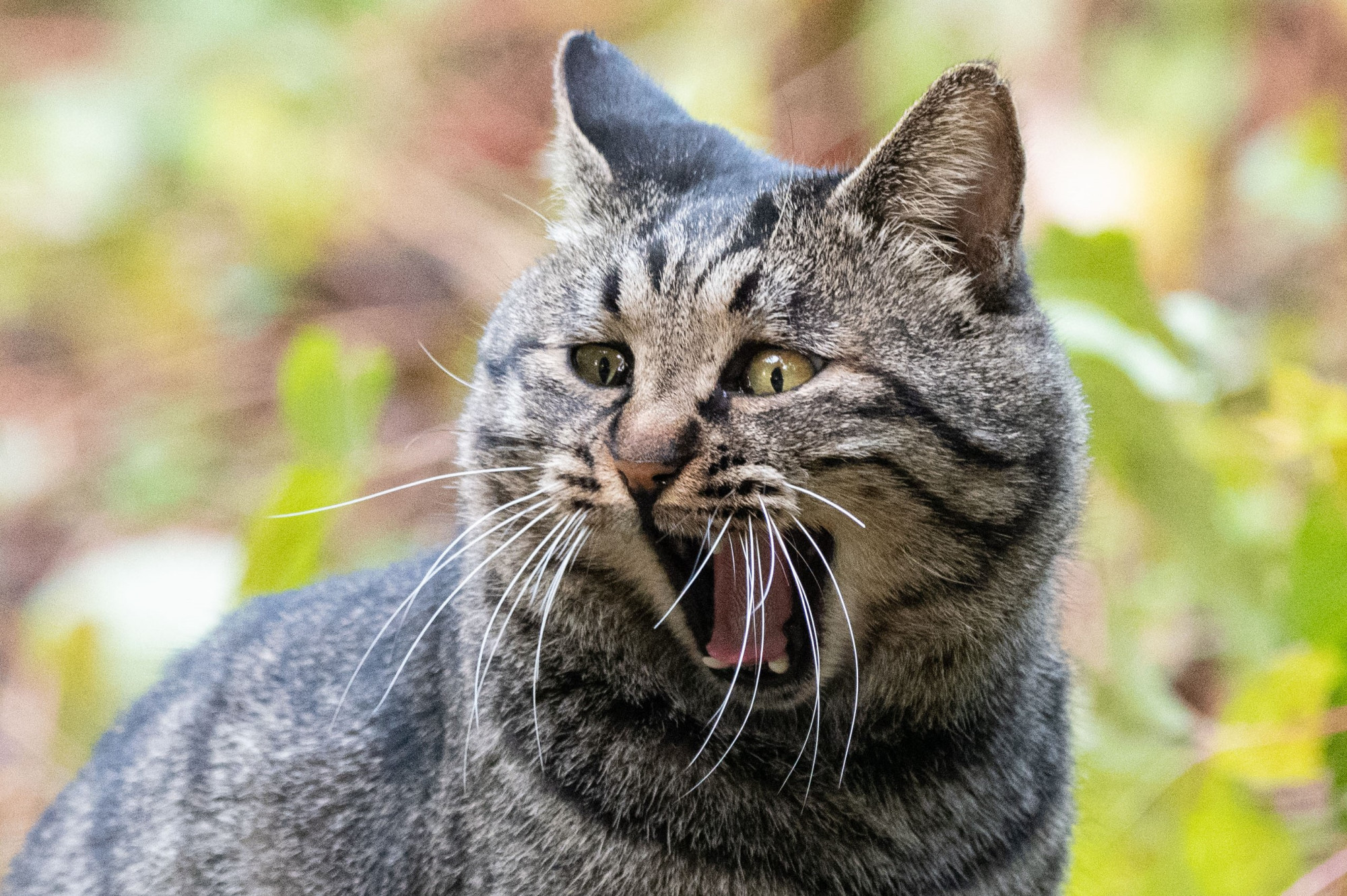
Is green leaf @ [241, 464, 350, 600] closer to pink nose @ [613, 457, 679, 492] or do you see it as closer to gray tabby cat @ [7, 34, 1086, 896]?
gray tabby cat @ [7, 34, 1086, 896]

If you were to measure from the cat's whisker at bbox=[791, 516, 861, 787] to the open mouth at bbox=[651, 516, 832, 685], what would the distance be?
0.03m

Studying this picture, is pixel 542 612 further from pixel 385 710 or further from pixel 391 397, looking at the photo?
pixel 391 397

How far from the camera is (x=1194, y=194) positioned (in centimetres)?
506

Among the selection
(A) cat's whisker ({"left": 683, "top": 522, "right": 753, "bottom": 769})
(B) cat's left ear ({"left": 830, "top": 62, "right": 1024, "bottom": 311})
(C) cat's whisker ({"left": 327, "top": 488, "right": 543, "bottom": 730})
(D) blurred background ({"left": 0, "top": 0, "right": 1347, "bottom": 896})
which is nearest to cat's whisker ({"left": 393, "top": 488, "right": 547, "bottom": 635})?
(C) cat's whisker ({"left": 327, "top": 488, "right": 543, "bottom": 730})

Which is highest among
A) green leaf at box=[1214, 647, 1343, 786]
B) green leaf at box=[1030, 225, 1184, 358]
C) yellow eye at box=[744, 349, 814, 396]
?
green leaf at box=[1030, 225, 1184, 358]

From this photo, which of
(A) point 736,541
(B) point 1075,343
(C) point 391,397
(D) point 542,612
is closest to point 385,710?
(D) point 542,612

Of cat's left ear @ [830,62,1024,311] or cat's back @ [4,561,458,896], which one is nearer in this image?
cat's left ear @ [830,62,1024,311]

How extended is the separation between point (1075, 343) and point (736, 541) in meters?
1.14

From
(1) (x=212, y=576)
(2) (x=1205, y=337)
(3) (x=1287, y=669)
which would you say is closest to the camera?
(3) (x=1287, y=669)

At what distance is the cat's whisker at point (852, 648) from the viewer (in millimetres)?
1571

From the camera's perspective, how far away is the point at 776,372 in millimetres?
1626

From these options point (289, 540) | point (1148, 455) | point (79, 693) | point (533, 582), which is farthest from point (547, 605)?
point (79, 693)

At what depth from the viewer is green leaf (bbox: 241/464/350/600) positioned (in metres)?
2.42

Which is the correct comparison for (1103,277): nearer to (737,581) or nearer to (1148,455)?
(1148,455)
